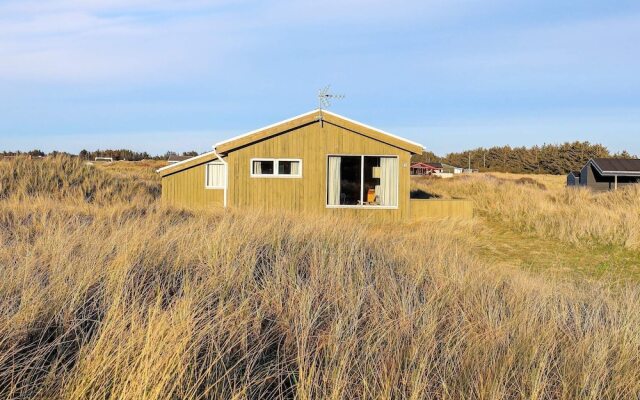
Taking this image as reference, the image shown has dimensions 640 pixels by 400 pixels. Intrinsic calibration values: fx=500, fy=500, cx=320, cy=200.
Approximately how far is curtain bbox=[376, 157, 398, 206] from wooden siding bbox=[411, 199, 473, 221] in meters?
0.74

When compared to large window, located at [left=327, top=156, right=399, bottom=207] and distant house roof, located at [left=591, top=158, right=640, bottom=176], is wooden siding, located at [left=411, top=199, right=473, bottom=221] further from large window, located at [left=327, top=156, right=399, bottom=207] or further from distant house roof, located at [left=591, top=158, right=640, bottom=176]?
distant house roof, located at [left=591, top=158, right=640, bottom=176]

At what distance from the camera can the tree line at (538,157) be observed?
64.1m

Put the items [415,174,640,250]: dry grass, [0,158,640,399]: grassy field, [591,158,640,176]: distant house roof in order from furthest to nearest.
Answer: [591,158,640,176]: distant house roof → [415,174,640,250]: dry grass → [0,158,640,399]: grassy field

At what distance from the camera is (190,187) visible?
1795 cm

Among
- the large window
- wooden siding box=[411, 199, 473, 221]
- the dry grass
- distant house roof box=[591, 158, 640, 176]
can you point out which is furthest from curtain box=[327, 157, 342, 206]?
distant house roof box=[591, 158, 640, 176]

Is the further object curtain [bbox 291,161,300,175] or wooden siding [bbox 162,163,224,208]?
wooden siding [bbox 162,163,224,208]

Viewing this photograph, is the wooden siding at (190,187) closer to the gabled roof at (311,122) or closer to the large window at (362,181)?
the gabled roof at (311,122)

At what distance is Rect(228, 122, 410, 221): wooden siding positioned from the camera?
16.2 meters

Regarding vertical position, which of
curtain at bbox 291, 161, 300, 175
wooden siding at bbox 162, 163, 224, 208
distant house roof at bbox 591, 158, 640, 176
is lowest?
wooden siding at bbox 162, 163, 224, 208

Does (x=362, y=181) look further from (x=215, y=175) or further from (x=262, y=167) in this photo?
(x=215, y=175)

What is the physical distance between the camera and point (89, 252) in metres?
5.02

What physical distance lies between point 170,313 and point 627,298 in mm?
4202

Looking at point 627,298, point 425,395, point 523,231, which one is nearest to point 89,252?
point 425,395

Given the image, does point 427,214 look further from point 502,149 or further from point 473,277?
point 502,149
